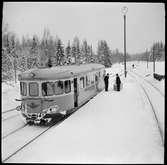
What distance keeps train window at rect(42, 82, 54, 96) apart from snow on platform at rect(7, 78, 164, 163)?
161 cm

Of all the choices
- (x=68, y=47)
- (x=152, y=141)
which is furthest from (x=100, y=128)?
(x=68, y=47)

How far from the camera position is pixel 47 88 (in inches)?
444

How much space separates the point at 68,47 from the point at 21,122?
29.4 m

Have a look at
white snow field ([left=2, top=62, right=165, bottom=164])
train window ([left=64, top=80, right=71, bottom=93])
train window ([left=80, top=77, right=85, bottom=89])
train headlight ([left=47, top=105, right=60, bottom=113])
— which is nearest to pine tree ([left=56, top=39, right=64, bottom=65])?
train window ([left=80, top=77, right=85, bottom=89])

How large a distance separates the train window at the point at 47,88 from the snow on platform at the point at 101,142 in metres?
1.61

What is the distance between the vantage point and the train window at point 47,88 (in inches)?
443

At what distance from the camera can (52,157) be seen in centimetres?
612

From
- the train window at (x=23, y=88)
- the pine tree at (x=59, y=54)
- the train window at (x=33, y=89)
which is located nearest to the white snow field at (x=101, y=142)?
the train window at (x=33, y=89)

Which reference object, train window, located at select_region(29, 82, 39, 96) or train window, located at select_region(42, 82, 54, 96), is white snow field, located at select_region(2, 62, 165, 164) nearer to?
train window, located at select_region(42, 82, 54, 96)

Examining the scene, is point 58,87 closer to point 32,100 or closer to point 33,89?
point 33,89

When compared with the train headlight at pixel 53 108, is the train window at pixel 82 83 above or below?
above

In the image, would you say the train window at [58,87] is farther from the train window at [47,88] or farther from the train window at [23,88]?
the train window at [23,88]

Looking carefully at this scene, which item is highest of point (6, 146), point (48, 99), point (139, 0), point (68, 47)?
point (68, 47)

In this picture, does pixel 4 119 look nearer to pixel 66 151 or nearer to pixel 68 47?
pixel 66 151
